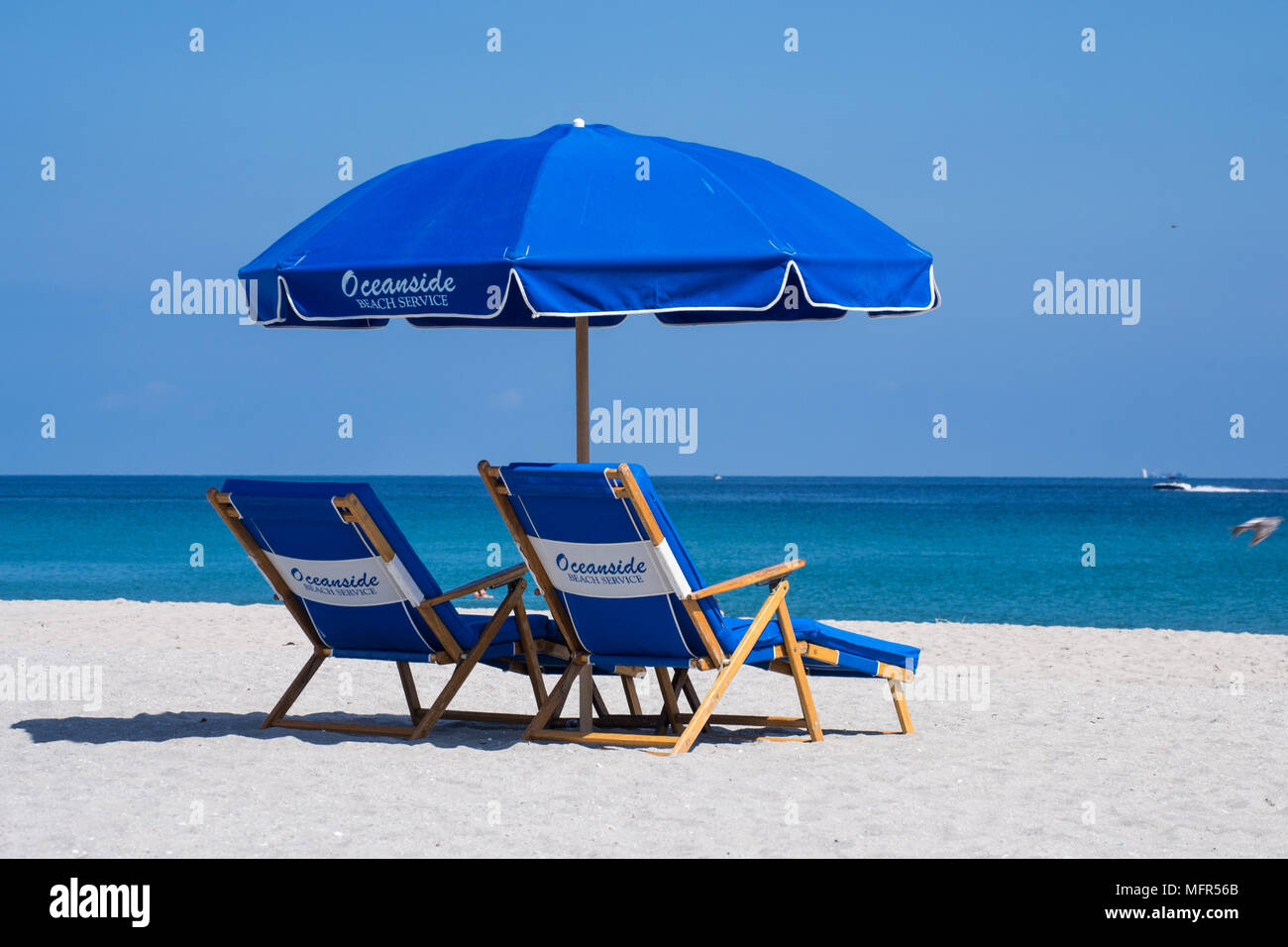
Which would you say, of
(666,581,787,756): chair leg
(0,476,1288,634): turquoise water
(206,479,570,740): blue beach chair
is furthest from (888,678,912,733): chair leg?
(0,476,1288,634): turquoise water

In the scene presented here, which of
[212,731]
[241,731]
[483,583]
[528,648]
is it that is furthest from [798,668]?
[212,731]

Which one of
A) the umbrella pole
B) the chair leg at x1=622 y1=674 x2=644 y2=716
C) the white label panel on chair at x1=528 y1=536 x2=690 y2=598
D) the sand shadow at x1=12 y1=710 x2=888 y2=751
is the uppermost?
the umbrella pole

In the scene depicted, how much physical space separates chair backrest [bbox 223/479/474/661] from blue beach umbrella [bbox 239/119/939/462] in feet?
2.08

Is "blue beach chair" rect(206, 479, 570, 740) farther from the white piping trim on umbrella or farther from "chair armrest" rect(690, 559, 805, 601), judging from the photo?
"chair armrest" rect(690, 559, 805, 601)

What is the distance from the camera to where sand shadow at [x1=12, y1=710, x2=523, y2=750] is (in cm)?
503

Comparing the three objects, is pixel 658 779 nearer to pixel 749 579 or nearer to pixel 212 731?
pixel 749 579

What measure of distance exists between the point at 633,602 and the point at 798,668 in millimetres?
703

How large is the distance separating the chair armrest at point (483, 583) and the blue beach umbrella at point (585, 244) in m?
0.96

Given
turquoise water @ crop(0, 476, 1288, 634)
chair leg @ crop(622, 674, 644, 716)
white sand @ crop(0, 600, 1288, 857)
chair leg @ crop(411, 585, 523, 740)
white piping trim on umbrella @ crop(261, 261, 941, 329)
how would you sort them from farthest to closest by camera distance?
1. turquoise water @ crop(0, 476, 1288, 634)
2. chair leg @ crop(622, 674, 644, 716)
3. chair leg @ crop(411, 585, 523, 740)
4. white piping trim on umbrella @ crop(261, 261, 941, 329)
5. white sand @ crop(0, 600, 1288, 857)

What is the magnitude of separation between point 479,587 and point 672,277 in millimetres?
1476

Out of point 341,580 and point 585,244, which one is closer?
point 585,244

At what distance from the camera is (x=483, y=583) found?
16.1 feet

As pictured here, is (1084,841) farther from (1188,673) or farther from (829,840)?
(1188,673)

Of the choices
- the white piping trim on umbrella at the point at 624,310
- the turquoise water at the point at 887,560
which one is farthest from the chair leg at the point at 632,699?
the turquoise water at the point at 887,560
